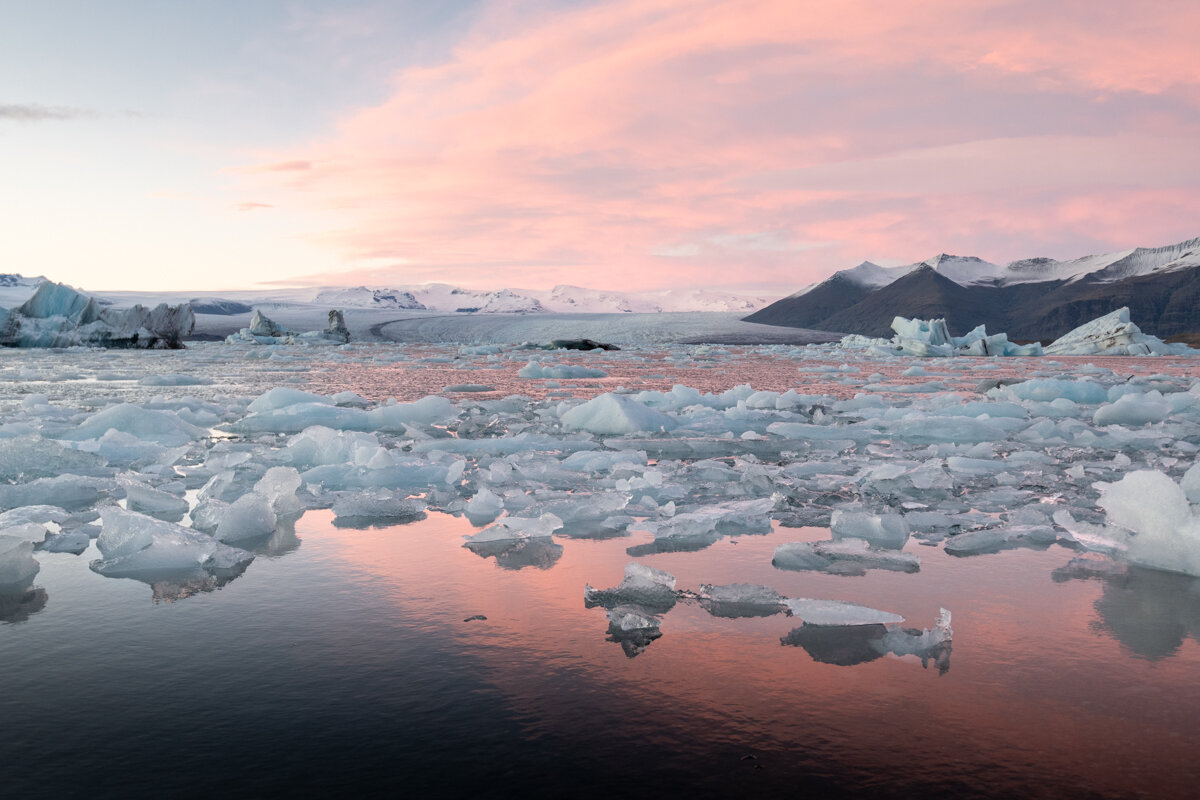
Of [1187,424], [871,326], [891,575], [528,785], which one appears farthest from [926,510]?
[871,326]

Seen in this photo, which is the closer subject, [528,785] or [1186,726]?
[528,785]

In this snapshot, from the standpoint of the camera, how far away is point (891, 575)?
4016mm

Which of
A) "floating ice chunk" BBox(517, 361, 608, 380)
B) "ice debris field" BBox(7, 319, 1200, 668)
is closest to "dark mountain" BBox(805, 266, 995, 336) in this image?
"floating ice chunk" BBox(517, 361, 608, 380)

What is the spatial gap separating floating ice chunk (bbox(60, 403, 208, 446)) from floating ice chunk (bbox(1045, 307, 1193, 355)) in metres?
44.9

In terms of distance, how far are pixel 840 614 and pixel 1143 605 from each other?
142cm

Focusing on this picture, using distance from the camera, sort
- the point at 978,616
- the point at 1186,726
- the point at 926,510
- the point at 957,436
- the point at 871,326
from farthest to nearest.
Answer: the point at 871,326, the point at 957,436, the point at 926,510, the point at 978,616, the point at 1186,726

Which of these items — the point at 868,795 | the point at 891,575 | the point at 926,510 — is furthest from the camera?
the point at 926,510

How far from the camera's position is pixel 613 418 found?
Result: 9.31m

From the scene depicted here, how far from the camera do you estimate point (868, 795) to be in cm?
207

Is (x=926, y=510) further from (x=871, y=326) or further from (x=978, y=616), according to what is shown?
(x=871, y=326)

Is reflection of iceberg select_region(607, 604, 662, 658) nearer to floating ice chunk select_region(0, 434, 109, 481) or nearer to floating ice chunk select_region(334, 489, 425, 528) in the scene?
floating ice chunk select_region(334, 489, 425, 528)

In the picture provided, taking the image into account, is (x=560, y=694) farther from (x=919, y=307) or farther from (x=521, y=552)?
(x=919, y=307)

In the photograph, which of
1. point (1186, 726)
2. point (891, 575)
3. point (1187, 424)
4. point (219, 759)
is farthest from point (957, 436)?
point (219, 759)

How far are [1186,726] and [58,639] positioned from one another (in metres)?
3.83
